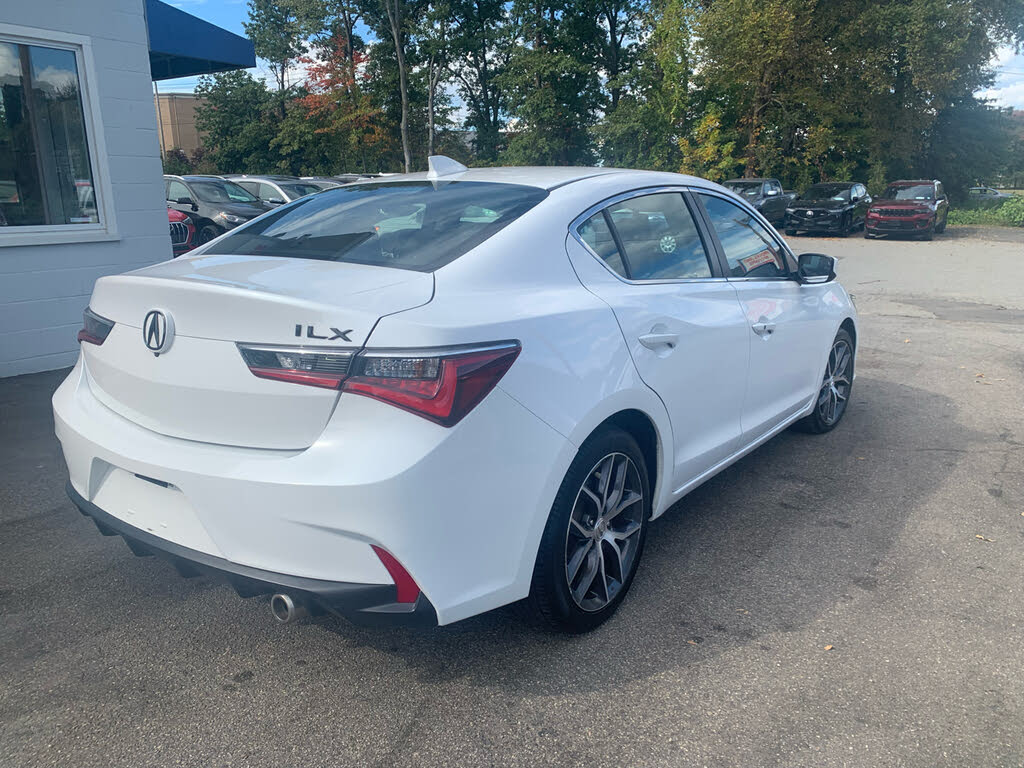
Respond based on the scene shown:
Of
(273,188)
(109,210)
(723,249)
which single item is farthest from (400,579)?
(273,188)

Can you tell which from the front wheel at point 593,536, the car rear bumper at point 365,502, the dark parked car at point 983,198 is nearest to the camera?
the car rear bumper at point 365,502

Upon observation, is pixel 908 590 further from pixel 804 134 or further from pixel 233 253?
pixel 804 134

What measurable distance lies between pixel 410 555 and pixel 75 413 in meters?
1.44

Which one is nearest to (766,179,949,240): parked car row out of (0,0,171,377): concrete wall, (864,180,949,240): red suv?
(864,180,949,240): red suv

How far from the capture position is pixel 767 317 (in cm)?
404

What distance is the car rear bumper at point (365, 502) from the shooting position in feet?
7.25

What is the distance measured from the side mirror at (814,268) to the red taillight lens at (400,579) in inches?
124

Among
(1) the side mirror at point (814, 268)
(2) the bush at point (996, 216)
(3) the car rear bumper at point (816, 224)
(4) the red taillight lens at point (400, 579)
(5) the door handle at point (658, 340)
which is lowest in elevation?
(2) the bush at point (996, 216)

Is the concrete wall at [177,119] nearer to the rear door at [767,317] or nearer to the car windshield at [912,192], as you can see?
the car windshield at [912,192]

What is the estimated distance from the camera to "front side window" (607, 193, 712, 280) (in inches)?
129

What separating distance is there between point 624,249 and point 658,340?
418mm

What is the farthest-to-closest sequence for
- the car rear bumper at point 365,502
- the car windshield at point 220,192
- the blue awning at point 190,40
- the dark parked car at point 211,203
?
the car windshield at point 220,192 < the dark parked car at point 211,203 < the blue awning at point 190,40 < the car rear bumper at point 365,502

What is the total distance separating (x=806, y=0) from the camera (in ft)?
95.8

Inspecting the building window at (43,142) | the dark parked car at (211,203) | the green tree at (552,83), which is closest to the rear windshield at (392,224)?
the building window at (43,142)
